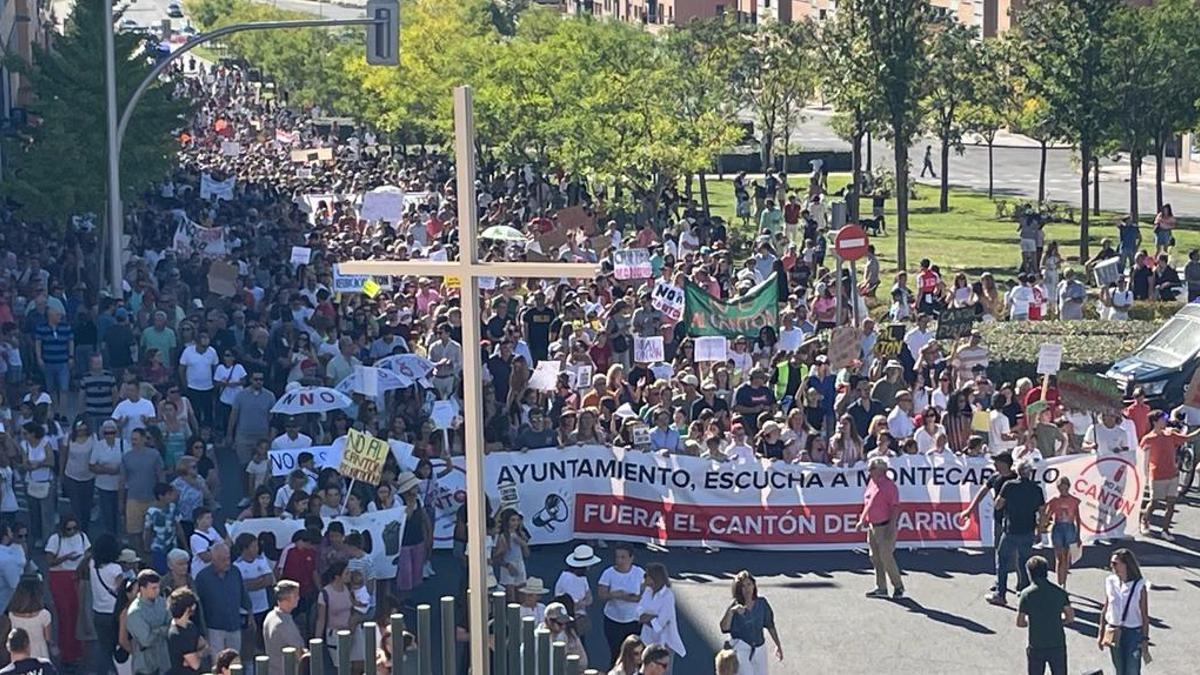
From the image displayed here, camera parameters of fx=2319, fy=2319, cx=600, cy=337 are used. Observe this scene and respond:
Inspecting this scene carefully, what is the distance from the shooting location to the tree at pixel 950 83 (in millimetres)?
50469

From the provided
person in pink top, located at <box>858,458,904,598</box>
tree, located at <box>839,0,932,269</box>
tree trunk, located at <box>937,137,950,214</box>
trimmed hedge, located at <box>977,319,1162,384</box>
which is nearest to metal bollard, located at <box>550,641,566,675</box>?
person in pink top, located at <box>858,458,904,598</box>

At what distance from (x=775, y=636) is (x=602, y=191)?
117 ft

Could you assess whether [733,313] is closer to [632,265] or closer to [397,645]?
[632,265]

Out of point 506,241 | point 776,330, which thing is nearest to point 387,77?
point 506,241

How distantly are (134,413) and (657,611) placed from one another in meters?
7.35

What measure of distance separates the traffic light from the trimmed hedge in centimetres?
941

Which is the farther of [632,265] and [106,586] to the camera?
[632,265]

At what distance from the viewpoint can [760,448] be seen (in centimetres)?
2178

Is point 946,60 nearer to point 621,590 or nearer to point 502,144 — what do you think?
point 502,144

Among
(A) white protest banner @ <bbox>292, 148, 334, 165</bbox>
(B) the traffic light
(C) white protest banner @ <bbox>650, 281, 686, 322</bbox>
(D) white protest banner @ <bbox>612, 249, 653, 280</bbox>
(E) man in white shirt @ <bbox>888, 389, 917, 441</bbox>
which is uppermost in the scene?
(B) the traffic light

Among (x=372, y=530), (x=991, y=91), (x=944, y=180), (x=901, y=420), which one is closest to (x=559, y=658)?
(x=372, y=530)

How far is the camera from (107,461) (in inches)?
803

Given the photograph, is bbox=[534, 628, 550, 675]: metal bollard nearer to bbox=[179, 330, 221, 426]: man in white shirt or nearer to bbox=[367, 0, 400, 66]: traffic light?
bbox=[179, 330, 221, 426]: man in white shirt

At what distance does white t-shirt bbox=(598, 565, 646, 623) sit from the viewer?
54.5 ft
